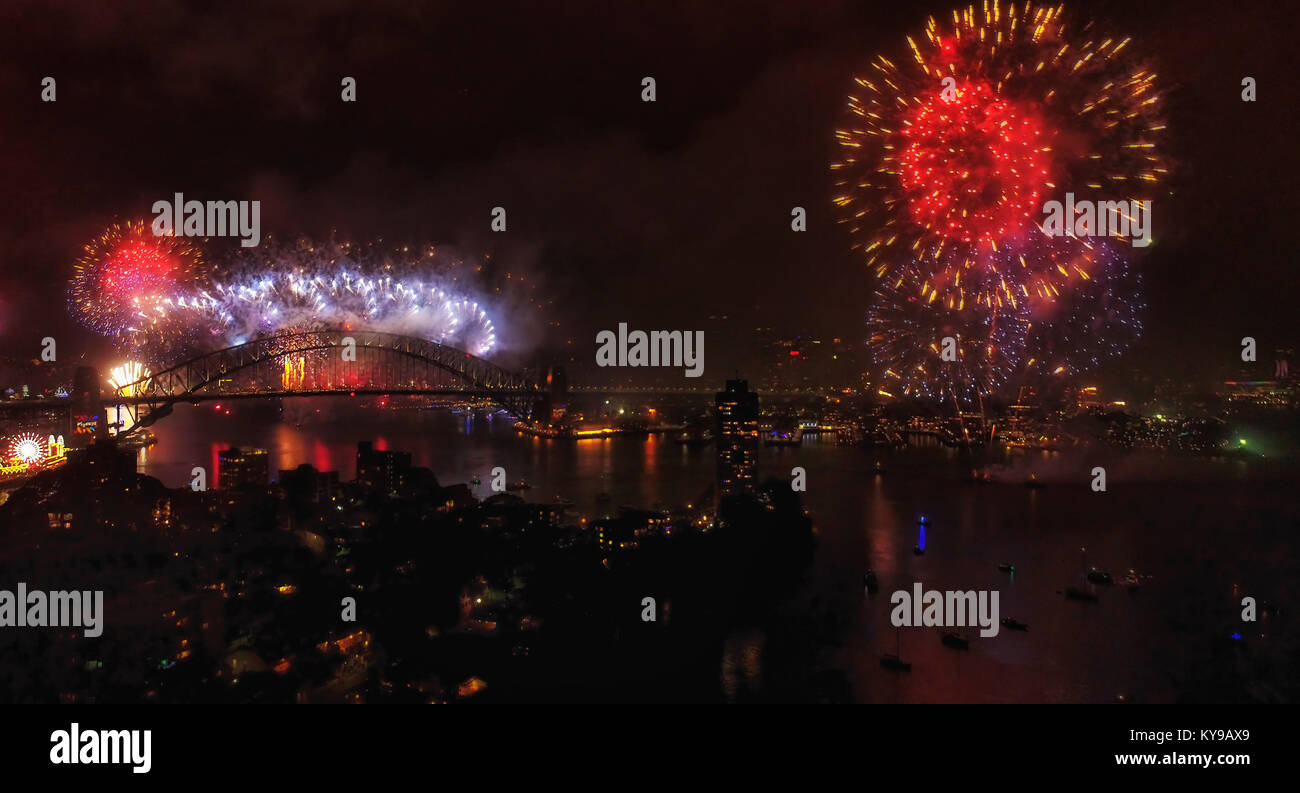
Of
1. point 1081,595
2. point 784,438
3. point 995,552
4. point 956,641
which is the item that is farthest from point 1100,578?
point 784,438

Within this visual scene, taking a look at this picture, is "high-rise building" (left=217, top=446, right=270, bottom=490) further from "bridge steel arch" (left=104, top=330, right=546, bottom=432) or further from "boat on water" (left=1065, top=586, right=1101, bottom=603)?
"boat on water" (left=1065, top=586, right=1101, bottom=603)

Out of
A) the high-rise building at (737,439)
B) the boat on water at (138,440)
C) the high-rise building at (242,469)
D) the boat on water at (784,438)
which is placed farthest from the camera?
the boat on water at (784,438)

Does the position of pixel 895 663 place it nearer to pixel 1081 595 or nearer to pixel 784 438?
pixel 1081 595

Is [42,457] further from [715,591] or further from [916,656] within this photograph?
[916,656]

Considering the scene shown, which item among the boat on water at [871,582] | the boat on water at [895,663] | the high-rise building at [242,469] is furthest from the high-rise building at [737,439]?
the high-rise building at [242,469]

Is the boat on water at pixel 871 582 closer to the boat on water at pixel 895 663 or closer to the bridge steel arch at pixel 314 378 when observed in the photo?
the boat on water at pixel 895 663

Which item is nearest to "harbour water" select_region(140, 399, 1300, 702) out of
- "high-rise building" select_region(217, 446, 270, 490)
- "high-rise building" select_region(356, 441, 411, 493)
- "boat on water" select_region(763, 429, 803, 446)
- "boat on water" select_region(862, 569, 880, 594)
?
"boat on water" select_region(862, 569, 880, 594)
